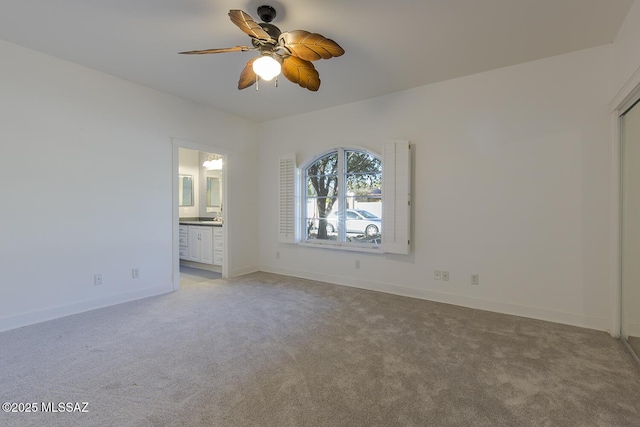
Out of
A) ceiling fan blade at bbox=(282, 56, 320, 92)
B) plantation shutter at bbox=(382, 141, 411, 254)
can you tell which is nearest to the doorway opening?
ceiling fan blade at bbox=(282, 56, 320, 92)

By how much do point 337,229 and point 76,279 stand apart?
3.22 m

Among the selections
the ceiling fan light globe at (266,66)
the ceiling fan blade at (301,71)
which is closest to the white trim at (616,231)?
the ceiling fan blade at (301,71)

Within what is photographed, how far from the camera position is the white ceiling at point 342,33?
2.22 m

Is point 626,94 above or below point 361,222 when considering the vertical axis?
above

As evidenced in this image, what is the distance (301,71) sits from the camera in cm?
256

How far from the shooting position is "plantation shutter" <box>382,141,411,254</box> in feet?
12.1

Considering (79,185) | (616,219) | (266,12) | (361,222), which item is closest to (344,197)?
(361,222)

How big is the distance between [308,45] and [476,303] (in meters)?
3.14

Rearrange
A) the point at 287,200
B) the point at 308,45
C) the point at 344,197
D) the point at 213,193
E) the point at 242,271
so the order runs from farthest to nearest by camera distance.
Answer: the point at 213,193 → the point at 242,271 → the point at 287,200 → the point at 344,197 → the point at 308,45

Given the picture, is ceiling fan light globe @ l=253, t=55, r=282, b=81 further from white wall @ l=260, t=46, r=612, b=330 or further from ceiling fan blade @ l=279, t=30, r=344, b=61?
white wall @ l=260, t=46, r=612, b=330

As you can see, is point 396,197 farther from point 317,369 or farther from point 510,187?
point 317,369

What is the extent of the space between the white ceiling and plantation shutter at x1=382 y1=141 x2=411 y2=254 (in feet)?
2.80

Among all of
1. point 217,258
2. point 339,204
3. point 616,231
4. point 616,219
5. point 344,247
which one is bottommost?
point 217,258

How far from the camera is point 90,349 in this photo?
236cm
